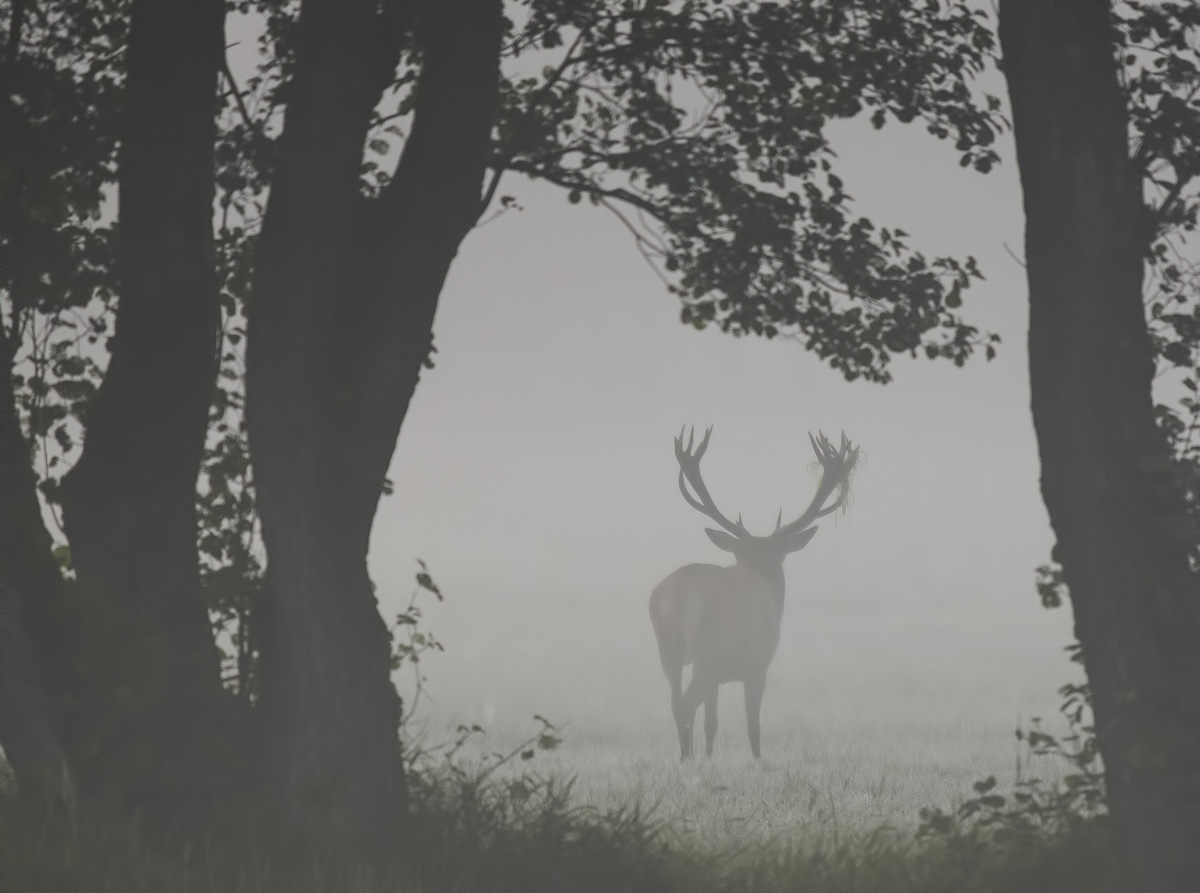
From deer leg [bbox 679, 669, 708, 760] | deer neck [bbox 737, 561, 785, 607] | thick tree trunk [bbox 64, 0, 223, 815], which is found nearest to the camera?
thick tree trunk [bbox 64, 0, 223, 815]

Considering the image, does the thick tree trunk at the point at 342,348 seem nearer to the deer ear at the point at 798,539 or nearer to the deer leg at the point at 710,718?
the deer leg at the point at 710,718

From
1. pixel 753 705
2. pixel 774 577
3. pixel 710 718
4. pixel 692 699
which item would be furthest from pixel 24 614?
pixel 774 577

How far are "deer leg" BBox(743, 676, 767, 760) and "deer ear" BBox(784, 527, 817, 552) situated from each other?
1272mm

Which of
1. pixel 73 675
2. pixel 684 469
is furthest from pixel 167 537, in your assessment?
pixel 684 469

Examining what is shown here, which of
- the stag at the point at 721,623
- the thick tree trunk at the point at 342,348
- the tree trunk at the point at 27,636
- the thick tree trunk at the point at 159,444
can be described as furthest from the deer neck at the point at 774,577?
the tree trunk at the point at 27,636

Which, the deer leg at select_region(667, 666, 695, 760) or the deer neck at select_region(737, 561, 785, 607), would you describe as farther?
the deer neck at select_region(737, 561, 785, 607)

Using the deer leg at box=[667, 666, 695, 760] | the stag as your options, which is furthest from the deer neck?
the deer leg at box=[667, 666, 695, 760]

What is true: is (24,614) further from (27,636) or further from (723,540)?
(723,540)

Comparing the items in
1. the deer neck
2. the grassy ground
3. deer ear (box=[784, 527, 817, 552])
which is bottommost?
the grassy ground

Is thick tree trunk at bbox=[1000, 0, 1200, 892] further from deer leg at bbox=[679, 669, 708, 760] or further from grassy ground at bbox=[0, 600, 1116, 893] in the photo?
deer leg at bbox=[679, 669, 708, 760]

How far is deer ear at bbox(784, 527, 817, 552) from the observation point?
1232 cm

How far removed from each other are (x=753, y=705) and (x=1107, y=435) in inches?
272

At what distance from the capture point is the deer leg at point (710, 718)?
1102cm

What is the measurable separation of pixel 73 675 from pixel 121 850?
787 millimetres
